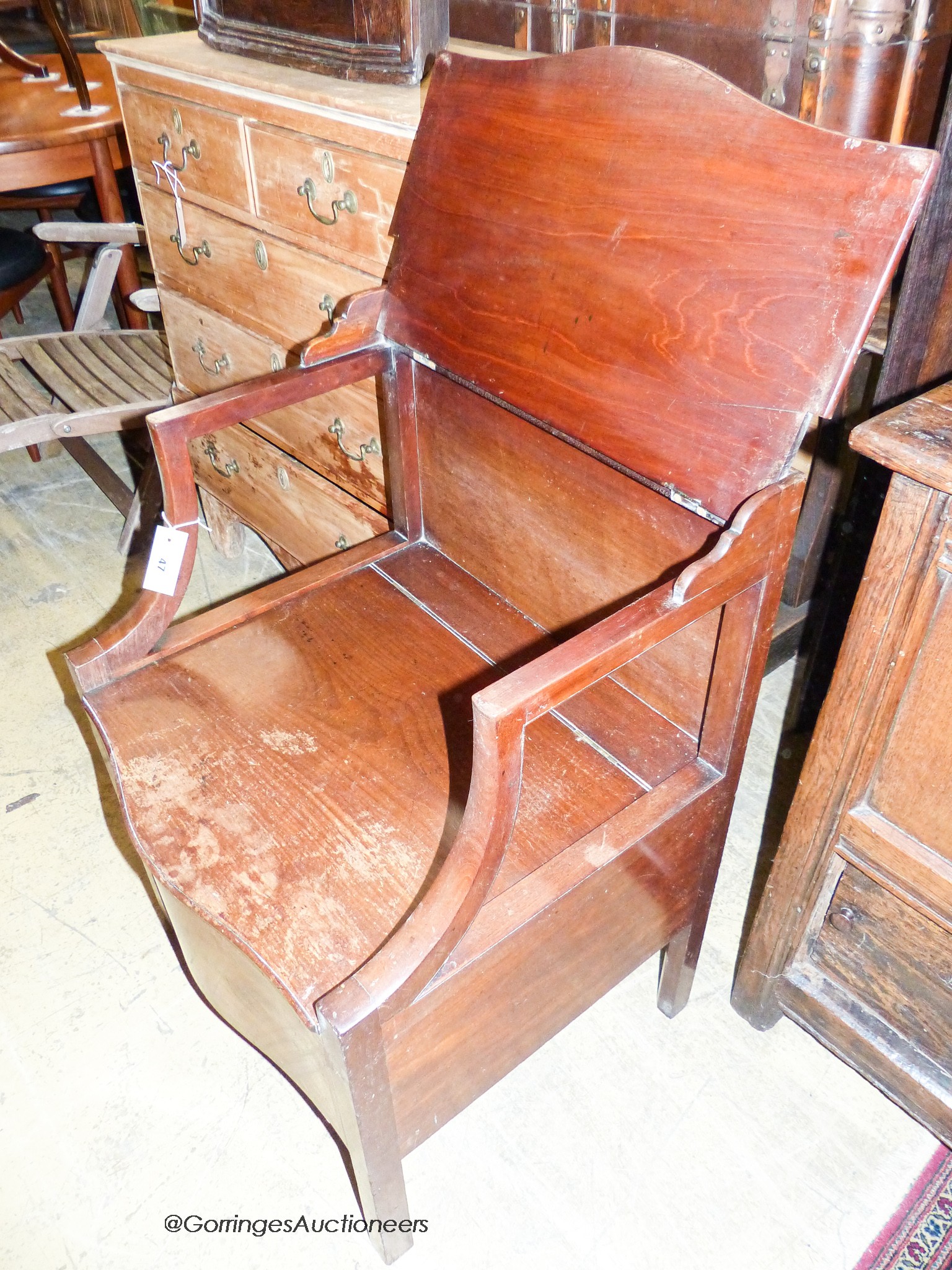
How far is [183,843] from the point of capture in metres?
1.08

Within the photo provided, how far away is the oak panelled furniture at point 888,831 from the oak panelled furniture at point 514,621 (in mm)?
100

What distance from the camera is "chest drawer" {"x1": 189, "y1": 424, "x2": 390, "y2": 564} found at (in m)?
1.92

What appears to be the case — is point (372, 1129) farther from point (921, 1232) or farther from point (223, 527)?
point (223, 527)

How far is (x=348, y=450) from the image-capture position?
1.80m

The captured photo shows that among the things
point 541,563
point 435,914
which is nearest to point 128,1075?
point 435,914

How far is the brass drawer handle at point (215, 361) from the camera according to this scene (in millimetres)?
2047

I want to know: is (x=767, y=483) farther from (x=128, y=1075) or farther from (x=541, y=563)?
(x=128, y=1075)

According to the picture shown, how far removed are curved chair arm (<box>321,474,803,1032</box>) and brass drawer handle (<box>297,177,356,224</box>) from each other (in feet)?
3.00

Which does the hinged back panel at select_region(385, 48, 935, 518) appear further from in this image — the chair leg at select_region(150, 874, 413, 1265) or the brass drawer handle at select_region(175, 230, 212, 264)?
the brass drawer handle at select_region(175, 230, 212, 264)

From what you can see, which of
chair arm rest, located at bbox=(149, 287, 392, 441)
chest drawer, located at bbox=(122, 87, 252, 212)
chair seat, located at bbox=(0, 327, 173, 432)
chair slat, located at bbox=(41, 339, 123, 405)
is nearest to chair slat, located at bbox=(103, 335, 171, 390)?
chair seat, located at bbox=(0, 327, 173, 432)

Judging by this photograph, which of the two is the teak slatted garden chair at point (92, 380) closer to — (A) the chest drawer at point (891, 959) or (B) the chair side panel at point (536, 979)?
(B) the chair side panel at point (536, 979)

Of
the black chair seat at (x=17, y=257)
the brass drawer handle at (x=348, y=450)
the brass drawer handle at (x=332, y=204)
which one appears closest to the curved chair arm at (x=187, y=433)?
the brass drawer handle at (x=332, y=204)

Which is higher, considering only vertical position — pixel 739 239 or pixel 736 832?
pixel 739 239

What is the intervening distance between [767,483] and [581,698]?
42cm
